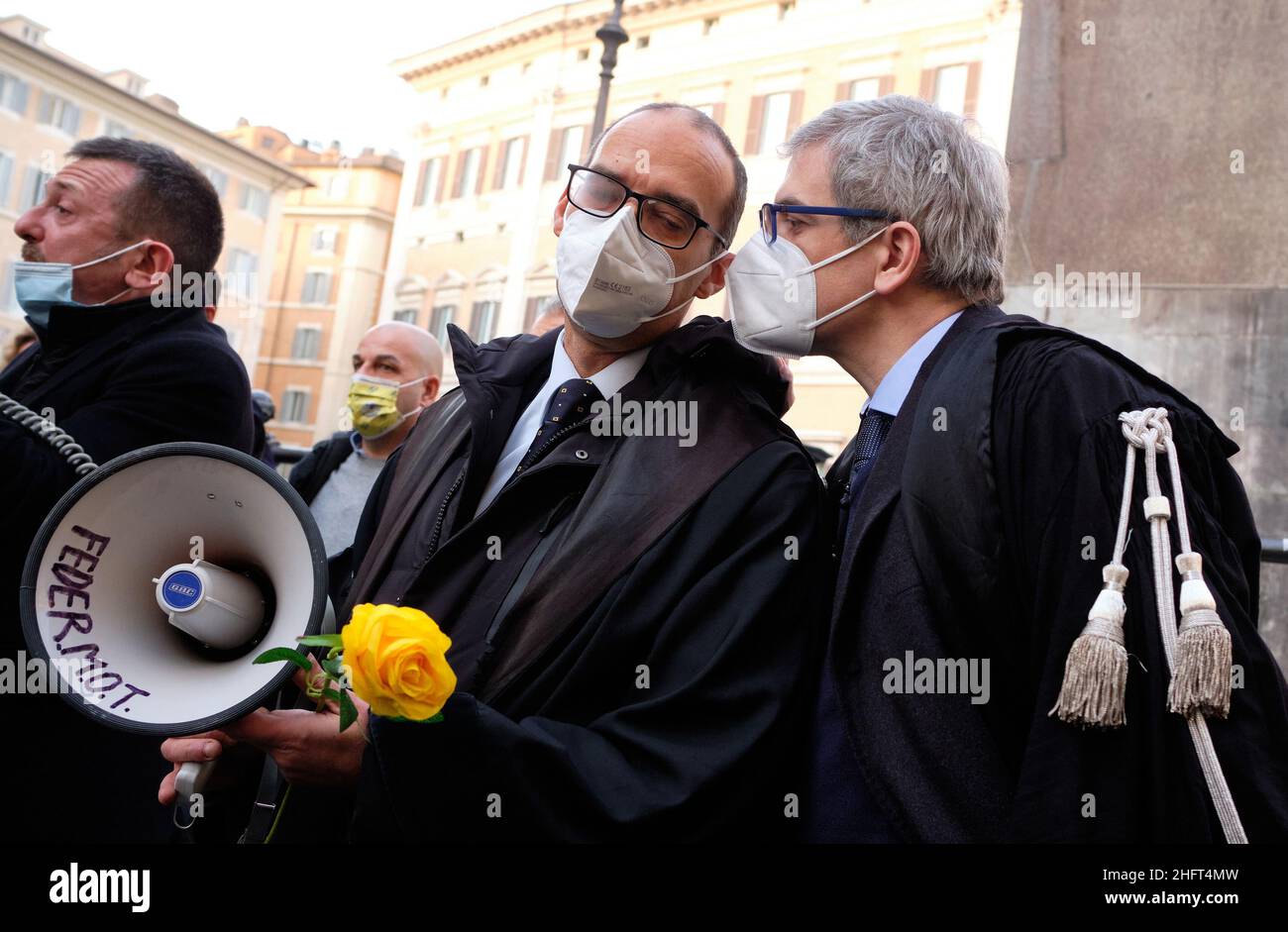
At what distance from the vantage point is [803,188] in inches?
110

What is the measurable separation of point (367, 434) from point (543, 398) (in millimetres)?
3072

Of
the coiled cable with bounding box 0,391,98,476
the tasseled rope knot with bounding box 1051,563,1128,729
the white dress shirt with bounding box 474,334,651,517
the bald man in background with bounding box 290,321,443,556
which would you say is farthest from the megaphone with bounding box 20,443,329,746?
the bald man in background with bounding box 290,321,443,556

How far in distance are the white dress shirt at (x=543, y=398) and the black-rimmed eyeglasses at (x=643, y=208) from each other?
0.27m

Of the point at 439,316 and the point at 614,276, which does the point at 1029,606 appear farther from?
the point at 439,316

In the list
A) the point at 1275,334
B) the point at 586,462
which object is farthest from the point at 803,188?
the point at 1275,334

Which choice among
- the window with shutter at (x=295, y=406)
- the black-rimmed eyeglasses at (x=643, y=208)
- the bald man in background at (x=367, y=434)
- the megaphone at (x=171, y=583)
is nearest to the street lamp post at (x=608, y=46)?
the bald man in background at (x=367, y=434)

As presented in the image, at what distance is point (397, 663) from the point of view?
176 centimetres

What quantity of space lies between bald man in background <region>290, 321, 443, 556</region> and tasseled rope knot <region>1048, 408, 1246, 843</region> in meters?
3.76

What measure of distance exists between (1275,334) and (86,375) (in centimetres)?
396

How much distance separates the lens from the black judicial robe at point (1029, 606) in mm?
1846

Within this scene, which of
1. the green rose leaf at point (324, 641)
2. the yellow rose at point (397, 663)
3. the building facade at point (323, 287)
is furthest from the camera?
the building facade at point (323, 287)

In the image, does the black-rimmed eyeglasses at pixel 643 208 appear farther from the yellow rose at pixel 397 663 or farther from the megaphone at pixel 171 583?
the yellow rose at pixel 397 663

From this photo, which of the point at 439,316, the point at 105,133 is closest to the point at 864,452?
the point at 439,316
